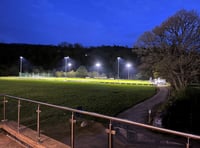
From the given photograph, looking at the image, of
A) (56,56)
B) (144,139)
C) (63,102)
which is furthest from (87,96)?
(56,56)

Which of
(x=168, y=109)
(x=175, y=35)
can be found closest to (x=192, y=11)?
(x=175, y=35)

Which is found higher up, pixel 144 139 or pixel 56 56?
pixel 56 56

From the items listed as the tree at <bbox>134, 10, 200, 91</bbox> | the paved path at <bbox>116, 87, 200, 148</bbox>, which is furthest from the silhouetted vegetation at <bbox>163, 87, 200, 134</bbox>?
the paved path at <bbox>116, 87, 200, 148</bbox>

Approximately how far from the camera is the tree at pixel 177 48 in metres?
16.1

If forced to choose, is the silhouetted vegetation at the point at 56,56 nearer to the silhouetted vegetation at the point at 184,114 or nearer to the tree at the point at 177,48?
the tree at the point at 177,48

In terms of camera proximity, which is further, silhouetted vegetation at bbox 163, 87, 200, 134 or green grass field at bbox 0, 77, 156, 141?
silhouetted vegetation at bbox 163, 87, 200, 134

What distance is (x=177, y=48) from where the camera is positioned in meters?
16.5

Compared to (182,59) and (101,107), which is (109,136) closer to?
(101,107)

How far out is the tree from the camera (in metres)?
16.1

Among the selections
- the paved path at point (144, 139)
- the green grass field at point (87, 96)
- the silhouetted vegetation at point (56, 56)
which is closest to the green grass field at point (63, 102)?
the green grass field at point (87, 96)

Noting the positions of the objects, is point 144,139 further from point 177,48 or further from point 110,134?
point 177,48

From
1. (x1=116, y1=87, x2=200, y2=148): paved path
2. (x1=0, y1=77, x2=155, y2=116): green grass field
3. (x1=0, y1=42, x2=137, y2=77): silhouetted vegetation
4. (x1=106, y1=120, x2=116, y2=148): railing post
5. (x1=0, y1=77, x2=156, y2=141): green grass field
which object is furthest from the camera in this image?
(x1=0, y1=42, x2=137, y2=77): silhouetted vegetation

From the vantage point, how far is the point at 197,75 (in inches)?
657

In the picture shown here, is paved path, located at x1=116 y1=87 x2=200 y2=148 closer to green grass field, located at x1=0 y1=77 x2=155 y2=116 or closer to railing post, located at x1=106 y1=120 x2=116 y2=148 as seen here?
railing post, located at x1=106 y1=120 x2=116 y2=148
